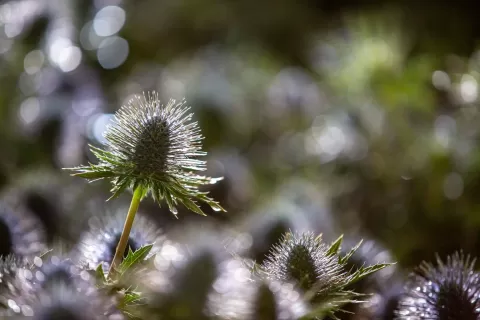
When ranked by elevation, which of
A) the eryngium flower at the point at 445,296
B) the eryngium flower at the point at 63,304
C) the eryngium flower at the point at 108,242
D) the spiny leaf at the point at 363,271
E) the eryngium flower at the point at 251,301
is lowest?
the eryngium flower at the point at 63,304

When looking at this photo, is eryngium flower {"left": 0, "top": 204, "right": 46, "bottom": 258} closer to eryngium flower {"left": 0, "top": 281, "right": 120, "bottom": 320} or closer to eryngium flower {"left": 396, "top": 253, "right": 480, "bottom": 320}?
eryngium flower {"left": 0, "top": 281, "right": 120, "bottom": 320}

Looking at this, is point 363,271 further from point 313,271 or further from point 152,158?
point 152,158

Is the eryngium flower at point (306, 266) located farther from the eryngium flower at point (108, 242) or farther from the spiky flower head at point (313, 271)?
the eryngium flower at point (108, 242)

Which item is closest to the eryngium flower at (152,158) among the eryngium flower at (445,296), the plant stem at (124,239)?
the plant stem at (124,239)

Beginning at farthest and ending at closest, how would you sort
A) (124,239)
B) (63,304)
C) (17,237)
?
(17,237) < (124,239) < (63,304)

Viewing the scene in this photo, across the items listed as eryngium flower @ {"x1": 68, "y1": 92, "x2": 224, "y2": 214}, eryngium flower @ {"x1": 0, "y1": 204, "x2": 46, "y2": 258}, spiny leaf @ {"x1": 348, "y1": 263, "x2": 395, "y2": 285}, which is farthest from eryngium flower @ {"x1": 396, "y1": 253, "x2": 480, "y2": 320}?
eryngium flower @ {"x1": 0, "y1": 204, "x2": 46, "y2": 258}

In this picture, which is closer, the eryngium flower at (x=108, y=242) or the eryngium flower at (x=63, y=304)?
the eryngium flower at (x=63, y=304)

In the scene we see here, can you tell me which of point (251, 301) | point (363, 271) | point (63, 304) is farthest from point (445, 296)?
point (63, 304)
